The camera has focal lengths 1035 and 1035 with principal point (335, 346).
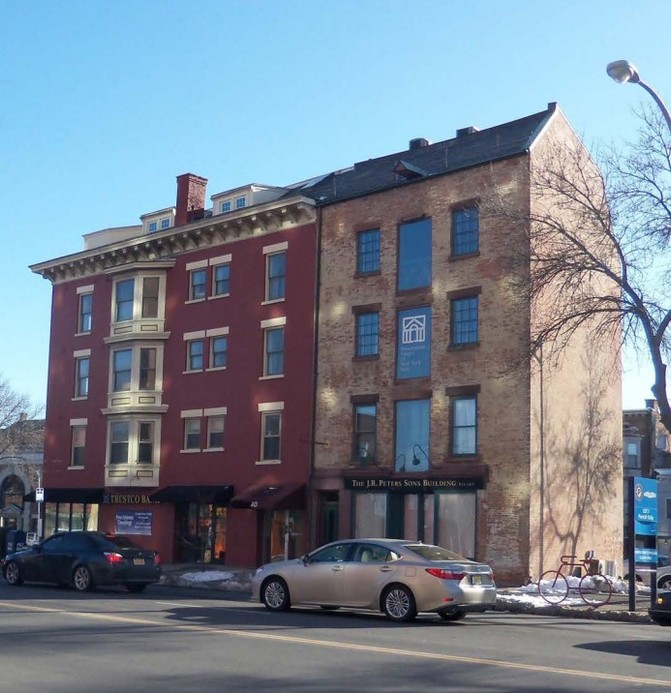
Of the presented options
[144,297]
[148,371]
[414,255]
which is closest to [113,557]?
[414,255]

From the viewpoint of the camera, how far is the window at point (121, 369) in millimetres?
38562

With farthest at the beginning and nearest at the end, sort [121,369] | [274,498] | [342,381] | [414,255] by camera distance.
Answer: [121,369]
[342,381]
[274,498]
[414,255]

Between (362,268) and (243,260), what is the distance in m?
5.27

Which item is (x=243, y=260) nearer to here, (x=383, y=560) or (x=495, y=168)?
(x=495, y=168)

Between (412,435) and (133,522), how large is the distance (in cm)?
1288

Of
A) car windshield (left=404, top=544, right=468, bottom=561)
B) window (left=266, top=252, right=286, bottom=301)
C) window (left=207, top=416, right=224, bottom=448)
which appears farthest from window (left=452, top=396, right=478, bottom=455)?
car windshield (left=404, top=544, right=468, bottom=561)

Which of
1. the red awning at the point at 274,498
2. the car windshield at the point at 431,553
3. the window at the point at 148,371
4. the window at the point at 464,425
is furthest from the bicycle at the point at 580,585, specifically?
the window at the point at 148,371

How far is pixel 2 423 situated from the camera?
59.7 m

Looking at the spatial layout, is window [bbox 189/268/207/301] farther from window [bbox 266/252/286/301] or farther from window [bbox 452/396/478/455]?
window [bbox 452/396/478/455]

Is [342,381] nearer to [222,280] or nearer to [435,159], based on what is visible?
[222,280]

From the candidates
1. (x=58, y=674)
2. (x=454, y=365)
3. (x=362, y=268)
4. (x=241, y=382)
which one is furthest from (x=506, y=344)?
(x=58, y=674)

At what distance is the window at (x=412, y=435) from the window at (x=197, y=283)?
994cm

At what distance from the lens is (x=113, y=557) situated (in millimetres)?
22859

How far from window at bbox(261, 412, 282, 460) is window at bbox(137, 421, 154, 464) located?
5.50m
